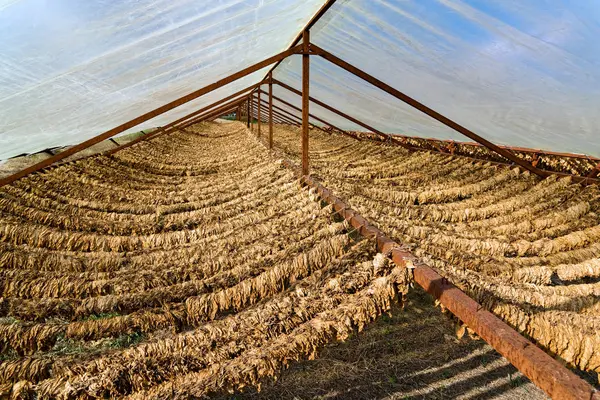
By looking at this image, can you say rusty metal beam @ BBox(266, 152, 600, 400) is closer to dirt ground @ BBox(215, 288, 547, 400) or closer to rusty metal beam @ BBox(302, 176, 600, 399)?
Result: rusty metal beam @ BBox(302, 176, 600, 399)

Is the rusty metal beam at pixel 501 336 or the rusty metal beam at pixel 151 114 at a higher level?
the rusty metal beam at pixel 151 114

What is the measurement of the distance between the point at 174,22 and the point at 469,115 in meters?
3.37

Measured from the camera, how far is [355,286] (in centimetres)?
144

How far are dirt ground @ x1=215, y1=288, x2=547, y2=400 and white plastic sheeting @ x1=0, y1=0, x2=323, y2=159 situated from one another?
2.85 meters

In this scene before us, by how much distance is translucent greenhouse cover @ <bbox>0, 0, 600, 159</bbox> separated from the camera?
2270mm

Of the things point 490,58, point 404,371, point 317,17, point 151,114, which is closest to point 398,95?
point 490,58

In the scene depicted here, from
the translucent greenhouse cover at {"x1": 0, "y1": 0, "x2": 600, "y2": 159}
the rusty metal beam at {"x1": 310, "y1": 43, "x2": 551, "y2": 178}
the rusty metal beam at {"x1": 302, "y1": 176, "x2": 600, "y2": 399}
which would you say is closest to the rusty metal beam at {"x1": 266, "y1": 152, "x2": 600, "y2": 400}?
the rusty metal beam at {"x1": 302, "y1": 176, "x2": 600, "y2": 399}

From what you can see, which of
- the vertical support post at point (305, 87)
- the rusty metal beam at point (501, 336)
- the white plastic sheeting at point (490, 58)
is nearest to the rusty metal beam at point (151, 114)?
the vertical support post at point (305, 87)

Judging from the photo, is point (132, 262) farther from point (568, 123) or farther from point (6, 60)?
point (568, 123)

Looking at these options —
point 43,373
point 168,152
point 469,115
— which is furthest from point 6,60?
point 168,152

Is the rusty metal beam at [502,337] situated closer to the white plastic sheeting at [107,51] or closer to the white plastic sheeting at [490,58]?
the white plastic sheeting at [490,58]

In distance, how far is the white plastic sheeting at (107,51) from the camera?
219 centimetres

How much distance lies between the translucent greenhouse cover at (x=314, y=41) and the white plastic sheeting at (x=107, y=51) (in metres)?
0.01

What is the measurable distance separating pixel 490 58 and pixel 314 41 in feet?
7.09
